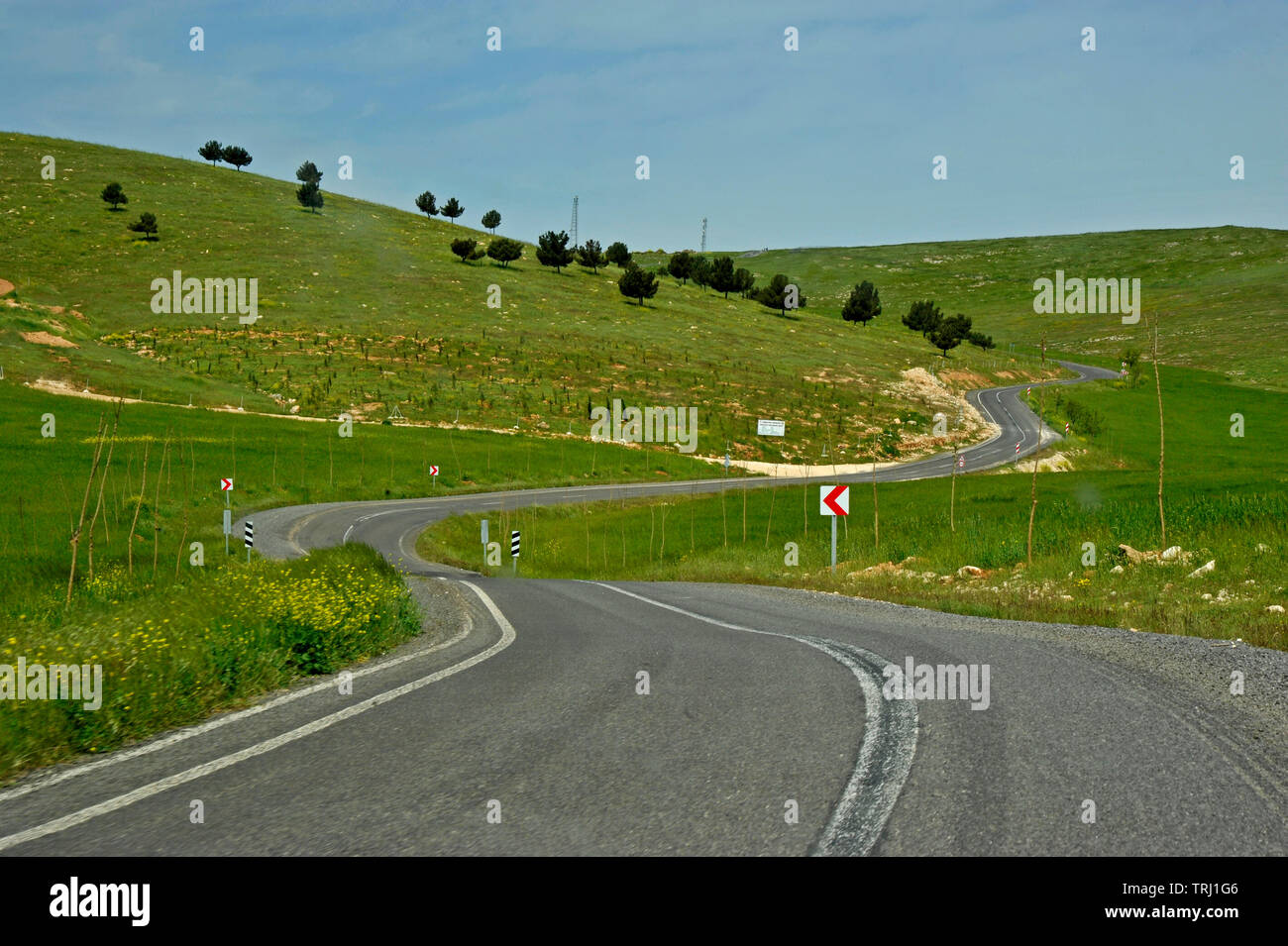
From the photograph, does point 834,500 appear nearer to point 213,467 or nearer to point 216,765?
point 216,765

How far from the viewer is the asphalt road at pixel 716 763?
4.52m

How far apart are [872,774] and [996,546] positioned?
19.3 meters

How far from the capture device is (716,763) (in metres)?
5.70

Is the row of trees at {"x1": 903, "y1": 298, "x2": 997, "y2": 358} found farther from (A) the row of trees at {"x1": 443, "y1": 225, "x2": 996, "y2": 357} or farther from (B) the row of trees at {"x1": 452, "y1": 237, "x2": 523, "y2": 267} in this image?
(B) the row of trees at {"x1": 452, "y1": 237, "x2": 523, "y2": 267}

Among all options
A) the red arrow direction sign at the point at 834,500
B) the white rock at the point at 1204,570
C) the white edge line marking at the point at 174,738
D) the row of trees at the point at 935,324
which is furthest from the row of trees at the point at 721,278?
the white edge line marking at the point at 174,738

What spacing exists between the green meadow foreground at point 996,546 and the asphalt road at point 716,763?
535 cm

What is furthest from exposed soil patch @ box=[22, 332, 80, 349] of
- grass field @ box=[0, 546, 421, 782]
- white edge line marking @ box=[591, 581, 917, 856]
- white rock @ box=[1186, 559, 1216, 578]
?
white edge line marking @ box=[591, 581, 917, 856]

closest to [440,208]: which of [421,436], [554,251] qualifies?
[554,251]

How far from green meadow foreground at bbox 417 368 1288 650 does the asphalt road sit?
535cm

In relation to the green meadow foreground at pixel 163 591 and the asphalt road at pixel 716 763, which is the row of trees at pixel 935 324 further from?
the asphalt road at pixel 716 763

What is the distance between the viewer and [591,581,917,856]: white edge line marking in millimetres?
4438

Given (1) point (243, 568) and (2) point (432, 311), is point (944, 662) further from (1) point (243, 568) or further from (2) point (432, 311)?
(2) point (432, 311)

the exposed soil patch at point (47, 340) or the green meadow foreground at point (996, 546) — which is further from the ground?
the exposed soil patch at point (47, 340)
